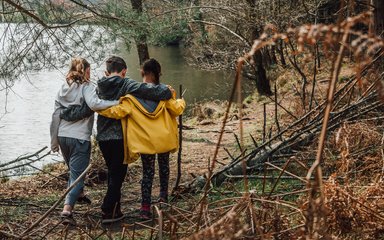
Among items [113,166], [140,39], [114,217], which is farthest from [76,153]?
[140,39]

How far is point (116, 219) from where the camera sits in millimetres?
5613

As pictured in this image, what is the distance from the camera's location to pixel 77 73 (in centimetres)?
569

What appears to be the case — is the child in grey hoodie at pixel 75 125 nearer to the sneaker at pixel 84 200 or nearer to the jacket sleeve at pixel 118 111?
the jacket sleeve at pixel 118 111

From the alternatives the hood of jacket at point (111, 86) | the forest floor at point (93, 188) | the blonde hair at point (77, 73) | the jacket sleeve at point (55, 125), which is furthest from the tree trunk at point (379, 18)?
the jacket sleeve at point (55, 125)

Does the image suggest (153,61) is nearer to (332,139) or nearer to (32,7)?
(332,139)

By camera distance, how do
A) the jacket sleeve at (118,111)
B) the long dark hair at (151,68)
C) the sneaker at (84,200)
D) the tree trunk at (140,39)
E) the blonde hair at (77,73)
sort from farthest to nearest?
the tree trunk at (140,39), the sneaker at (84,200), the blonde hair at (77,73), the long dark hair at (151,68), the jacket sleeve at (118,111)

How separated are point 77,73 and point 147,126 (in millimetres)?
858

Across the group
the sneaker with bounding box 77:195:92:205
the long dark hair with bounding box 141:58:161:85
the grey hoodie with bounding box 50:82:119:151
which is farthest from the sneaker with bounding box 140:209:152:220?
the long dark hair with bounding box 141:58:161:85

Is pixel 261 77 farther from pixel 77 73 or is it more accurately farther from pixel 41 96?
pixel 77 73

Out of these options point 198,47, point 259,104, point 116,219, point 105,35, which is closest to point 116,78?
point 116,219

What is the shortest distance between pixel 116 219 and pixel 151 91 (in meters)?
1.19

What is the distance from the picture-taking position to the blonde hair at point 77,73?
5.69 meters

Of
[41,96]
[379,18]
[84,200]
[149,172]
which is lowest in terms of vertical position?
[41,96]

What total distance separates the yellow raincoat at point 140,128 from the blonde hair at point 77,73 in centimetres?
48
